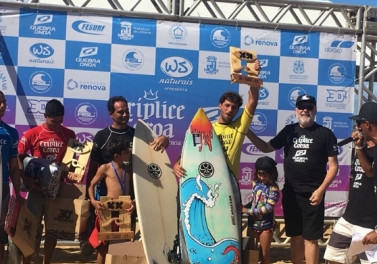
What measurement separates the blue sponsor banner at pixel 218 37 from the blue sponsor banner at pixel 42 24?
1.66 meters

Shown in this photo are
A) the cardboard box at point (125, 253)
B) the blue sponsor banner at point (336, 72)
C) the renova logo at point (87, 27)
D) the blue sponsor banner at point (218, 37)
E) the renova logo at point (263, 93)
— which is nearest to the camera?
the cardboard box at point (125, 253)

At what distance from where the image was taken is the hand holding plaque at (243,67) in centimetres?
407

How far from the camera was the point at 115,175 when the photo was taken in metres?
4.17

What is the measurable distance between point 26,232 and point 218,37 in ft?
10.7

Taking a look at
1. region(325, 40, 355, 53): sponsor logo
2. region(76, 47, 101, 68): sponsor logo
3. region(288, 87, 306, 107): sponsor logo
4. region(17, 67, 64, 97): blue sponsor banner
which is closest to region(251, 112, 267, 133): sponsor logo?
region(288, 87, 306, 107): sponsor logo

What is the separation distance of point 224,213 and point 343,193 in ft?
8.79

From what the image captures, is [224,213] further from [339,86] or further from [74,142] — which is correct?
[339,86]

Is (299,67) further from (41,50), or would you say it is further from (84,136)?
(41,50)

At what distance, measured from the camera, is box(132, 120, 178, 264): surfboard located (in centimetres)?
418

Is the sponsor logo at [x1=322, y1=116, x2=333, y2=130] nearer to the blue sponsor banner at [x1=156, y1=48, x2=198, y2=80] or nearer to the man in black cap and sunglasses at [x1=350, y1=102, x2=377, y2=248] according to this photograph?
the blue sponsor banner at [x1=156, y1=48, x2=198, y2=80]

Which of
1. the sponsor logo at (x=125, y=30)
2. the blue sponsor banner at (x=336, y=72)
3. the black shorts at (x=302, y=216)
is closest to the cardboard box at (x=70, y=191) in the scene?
the black shorts at (x=302, y=216)

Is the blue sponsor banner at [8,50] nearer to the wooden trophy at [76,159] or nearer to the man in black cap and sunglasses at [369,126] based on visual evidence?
the wooden trophy at [76,159]

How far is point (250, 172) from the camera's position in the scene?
6117mm

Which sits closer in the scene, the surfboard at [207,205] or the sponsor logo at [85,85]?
the surfboard at [207,205]
